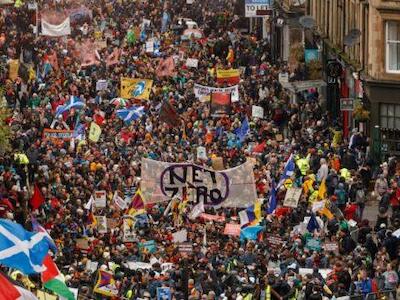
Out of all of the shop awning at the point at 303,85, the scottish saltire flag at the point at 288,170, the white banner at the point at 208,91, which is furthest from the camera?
the shop awning at the point at 303,85

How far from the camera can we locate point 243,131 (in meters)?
67.4

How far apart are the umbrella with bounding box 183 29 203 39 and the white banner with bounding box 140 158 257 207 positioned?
105ft

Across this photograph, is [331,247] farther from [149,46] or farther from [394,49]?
[149,46]

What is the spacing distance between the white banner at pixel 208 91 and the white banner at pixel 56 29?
Answer: 13480 mm

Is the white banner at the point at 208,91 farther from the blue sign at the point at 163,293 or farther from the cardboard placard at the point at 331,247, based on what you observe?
the blue sign at the point at 163,293

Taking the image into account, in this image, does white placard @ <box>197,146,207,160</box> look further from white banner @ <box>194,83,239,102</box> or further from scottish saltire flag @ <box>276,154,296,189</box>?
white banner @ <box>194,83,239,102</box>

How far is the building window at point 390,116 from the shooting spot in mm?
→ 64938

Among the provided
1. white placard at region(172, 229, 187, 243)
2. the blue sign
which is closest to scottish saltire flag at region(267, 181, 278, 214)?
white placard at region(172, 229, 187, 243)

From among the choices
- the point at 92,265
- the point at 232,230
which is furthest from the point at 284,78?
the point at 92,265

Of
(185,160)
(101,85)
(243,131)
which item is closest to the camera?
(185,160)

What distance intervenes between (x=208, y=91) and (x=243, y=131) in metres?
4.85

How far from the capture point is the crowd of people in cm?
4991

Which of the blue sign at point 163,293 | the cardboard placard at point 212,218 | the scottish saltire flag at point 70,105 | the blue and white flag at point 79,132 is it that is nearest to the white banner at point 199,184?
the cardboard placard at point 212,218

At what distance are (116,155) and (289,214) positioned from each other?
10337mm
